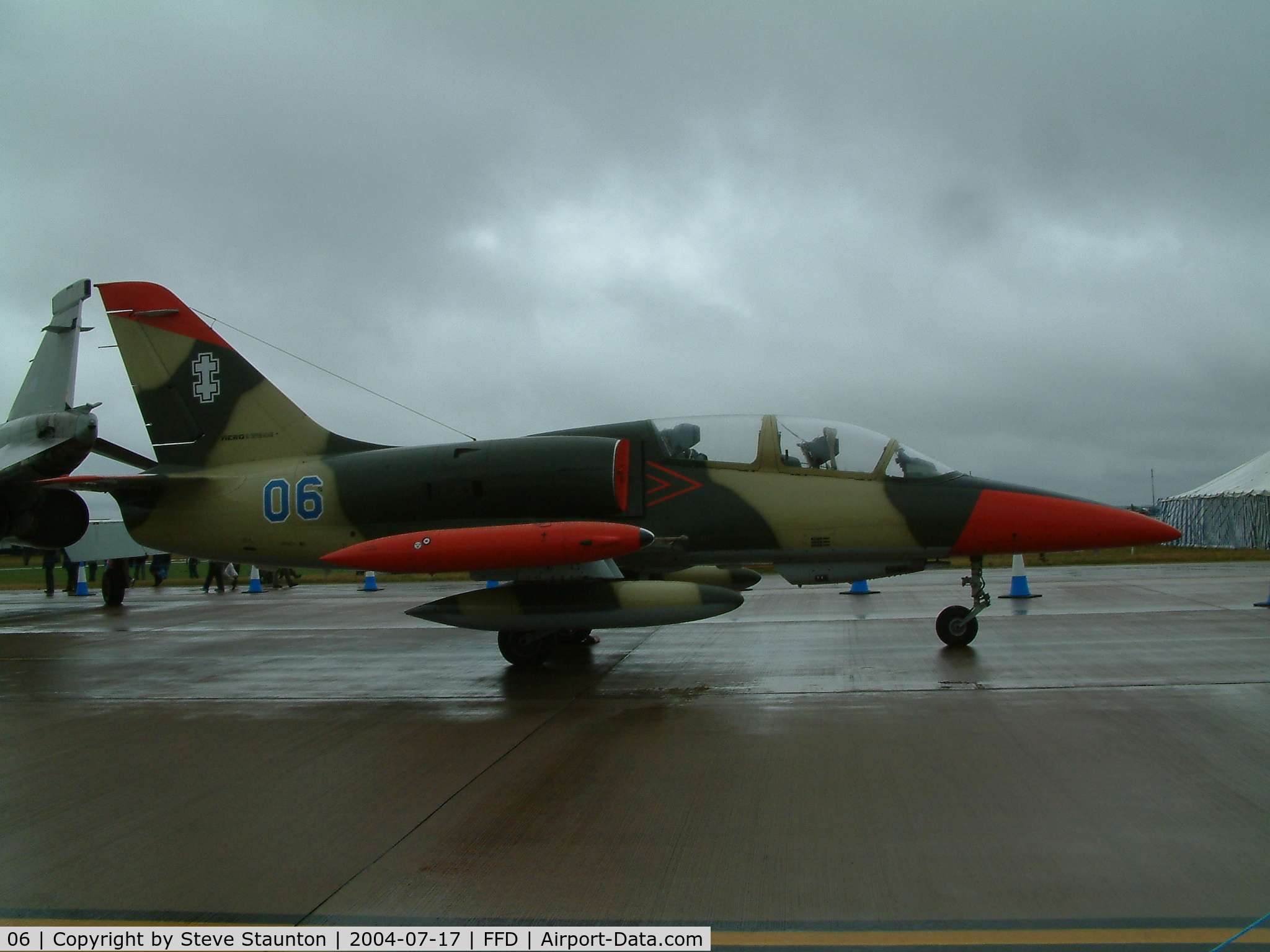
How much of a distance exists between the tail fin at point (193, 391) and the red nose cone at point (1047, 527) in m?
7.07

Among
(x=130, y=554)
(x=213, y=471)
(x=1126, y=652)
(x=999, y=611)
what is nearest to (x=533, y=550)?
(x=213, y=471)

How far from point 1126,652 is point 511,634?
19.0 feet

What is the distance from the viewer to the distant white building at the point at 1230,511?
3269 cm

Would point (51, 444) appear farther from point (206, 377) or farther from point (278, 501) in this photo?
point (278, 501)

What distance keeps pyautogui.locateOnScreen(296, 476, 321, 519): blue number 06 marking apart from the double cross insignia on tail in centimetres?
191

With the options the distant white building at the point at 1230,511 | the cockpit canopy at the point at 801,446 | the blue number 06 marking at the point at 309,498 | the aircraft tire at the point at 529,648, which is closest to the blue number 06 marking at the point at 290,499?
the blue number 06 marking at the point at 309,498

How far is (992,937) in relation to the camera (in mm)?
2725

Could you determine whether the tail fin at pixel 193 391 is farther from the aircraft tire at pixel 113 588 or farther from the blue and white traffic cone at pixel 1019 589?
the blue and white traffic cone at pixel 1019 589

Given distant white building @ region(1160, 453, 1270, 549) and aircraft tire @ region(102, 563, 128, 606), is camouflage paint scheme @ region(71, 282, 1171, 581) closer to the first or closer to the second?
aircraft tire @ region(102, 563, 128, 606)

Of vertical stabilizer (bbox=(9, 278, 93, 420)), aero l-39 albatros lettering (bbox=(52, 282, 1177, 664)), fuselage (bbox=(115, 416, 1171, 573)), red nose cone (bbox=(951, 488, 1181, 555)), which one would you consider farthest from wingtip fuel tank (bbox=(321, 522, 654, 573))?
vertical stabilizer (bbox=(9, 278, 93, 420))

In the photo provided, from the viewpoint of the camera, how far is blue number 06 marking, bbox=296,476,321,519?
9.02m

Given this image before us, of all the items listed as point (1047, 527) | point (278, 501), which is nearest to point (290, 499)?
point (278, 501)

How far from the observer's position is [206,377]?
393 inches

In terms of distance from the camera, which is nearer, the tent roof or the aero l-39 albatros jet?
the aero l-39 albatros jet
